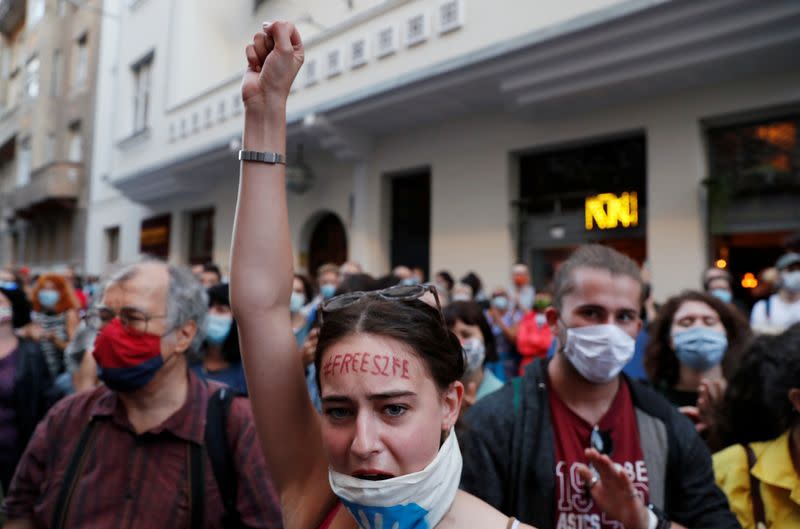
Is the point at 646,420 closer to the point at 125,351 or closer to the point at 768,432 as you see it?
the point at 768,432

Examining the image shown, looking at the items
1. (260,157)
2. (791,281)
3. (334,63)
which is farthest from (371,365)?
(334,63)

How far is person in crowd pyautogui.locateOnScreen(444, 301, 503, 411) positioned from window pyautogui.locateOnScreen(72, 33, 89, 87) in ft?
62.8

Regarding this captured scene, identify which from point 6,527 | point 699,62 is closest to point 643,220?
point 699,62

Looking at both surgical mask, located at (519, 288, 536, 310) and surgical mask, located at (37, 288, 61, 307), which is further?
surgical mask, located at (519, 288, 536, 310)

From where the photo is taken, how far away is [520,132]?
843cm

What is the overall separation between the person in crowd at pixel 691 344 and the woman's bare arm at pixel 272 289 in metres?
2.39

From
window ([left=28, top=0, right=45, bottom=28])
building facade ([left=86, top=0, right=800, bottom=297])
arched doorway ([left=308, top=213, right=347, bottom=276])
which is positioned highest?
window ([left=28, top=0, right=45, bottom=28])

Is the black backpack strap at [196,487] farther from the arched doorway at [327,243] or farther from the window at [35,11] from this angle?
the window at [35,11]

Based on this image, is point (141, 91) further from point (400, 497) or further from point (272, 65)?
point (400, 497)

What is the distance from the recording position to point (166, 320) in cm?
224

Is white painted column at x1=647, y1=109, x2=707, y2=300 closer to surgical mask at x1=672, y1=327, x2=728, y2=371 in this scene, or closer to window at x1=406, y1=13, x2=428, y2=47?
window at x1=406, y1=13, x2=428, y2=47

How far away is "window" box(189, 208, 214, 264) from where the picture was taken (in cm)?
1390

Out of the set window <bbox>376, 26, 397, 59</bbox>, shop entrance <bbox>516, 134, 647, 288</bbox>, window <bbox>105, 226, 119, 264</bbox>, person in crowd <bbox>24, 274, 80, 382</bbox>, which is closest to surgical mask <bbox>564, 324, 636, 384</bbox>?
person in crowd <bbox>24, 274, 80, 382</bbox>

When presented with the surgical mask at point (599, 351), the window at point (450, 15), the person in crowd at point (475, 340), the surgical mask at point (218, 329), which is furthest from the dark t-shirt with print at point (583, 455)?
the window at point (450, 15)
